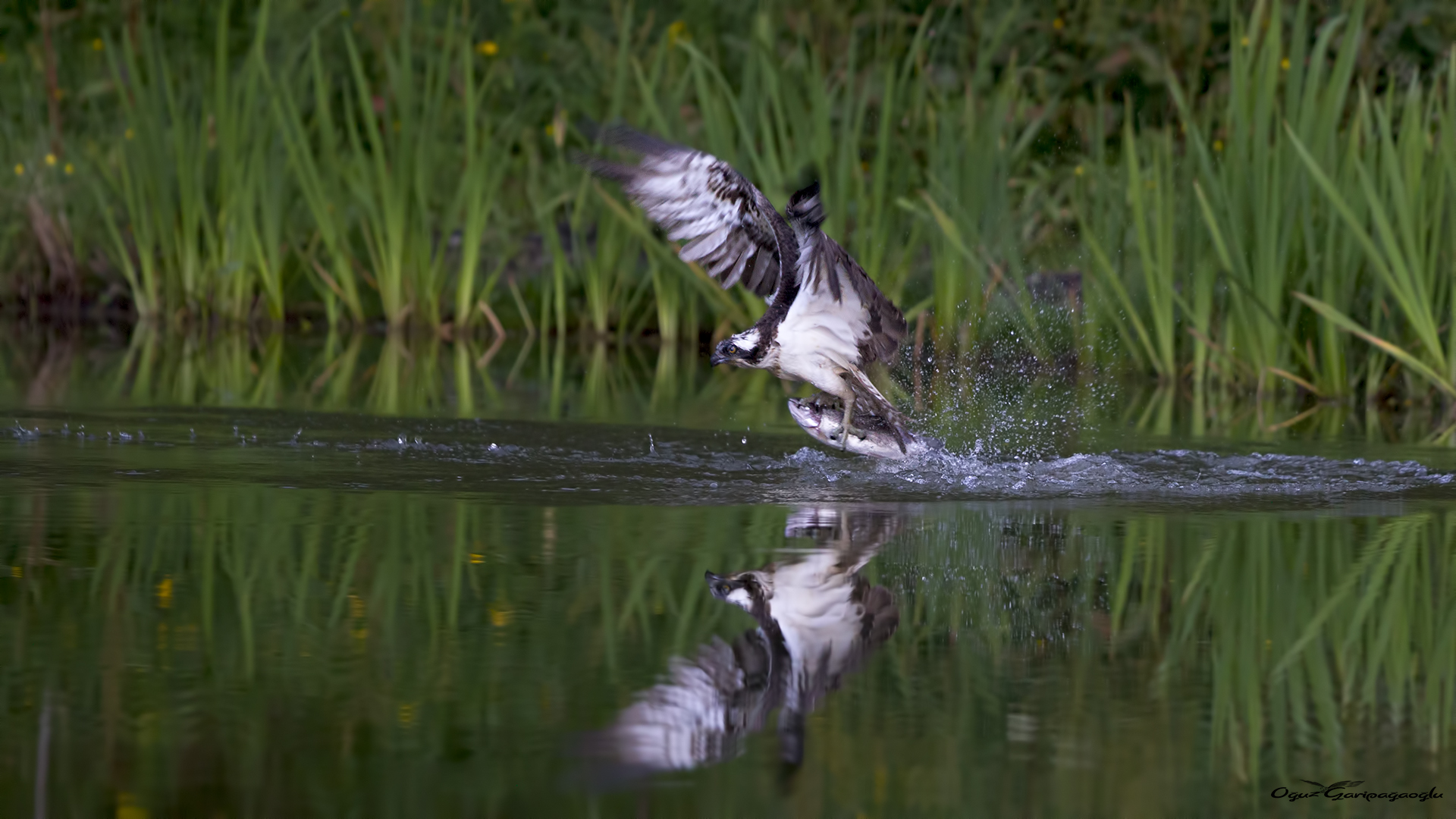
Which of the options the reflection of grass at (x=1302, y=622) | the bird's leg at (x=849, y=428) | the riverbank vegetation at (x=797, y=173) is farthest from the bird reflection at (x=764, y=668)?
the riverbank vegetation at (x=797, y=173)

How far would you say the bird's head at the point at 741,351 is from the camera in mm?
6410

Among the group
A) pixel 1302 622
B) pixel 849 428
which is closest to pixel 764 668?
pixel 1302 622

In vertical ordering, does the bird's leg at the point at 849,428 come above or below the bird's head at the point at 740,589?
above

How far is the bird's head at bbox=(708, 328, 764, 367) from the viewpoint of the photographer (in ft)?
21.0

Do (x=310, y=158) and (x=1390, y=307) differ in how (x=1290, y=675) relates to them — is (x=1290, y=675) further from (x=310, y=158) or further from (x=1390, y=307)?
(x=310, y=158)

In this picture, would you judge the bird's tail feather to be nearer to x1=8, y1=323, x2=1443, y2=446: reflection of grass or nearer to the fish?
the fish

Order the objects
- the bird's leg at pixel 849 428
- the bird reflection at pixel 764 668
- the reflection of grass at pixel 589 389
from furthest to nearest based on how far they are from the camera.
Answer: the reflection of grass at pixel 589 389 < the bird's leg at pixel 849 428 < the bird reflection at pixel 764 668

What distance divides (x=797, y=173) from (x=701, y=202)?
366cm

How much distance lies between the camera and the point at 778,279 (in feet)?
21.9

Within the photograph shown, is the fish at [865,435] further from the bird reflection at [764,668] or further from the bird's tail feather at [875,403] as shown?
the bird reflection at [764,668]

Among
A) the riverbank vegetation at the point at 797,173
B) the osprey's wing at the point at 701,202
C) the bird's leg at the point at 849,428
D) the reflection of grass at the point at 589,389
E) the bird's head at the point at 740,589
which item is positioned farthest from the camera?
the riverbank vegetation at the point at 797,173

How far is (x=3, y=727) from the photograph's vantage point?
8.62 ft

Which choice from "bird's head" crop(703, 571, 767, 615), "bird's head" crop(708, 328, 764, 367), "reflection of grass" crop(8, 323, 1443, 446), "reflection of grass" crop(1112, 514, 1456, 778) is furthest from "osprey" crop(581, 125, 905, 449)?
"bird's head" crop(703, 571, 767, 615)

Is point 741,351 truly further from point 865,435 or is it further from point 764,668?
point 764,668
